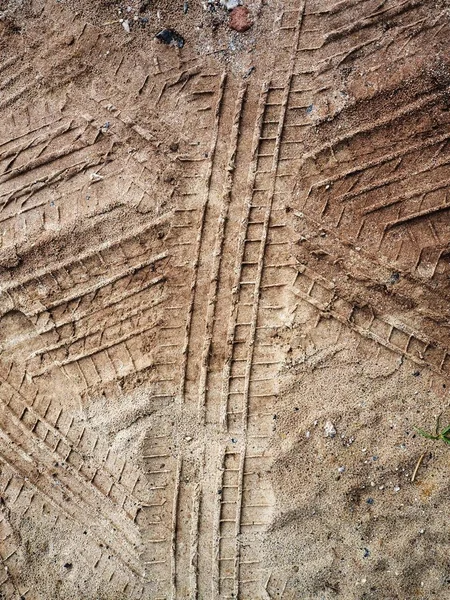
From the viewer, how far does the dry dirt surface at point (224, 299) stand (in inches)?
129

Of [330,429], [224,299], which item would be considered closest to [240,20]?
[224,299]

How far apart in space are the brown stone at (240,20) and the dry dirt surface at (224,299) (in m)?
0.03

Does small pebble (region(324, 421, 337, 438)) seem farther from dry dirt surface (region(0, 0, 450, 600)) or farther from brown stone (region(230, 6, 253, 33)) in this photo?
brown stone (region(230, 6, 253, 33))

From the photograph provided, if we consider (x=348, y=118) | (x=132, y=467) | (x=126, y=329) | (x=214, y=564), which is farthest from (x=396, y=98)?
(x=214, y=564)

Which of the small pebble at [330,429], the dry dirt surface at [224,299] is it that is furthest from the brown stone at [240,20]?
the small pebble at [330,429]

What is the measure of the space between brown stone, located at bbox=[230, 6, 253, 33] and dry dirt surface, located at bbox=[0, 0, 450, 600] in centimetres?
3

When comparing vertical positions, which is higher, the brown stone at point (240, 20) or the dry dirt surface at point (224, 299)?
the brown stone at point (240, 20)

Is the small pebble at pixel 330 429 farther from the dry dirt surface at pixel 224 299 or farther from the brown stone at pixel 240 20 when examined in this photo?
the brown stone at pixel 240 20

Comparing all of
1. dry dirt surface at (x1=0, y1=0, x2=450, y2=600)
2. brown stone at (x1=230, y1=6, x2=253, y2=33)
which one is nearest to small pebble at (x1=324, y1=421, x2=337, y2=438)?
dry dirt surface at (x1=0, y1=0, x2=450, y2=600)

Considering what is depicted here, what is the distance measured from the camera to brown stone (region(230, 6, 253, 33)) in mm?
3338

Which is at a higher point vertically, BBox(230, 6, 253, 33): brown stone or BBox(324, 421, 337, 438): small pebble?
BBox(230, 6, 253, 33): brown stone

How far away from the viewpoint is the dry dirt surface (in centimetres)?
327

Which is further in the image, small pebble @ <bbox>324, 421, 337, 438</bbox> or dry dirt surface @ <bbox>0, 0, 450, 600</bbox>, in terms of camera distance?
small pebble @ <bbox>324, 421, 337, 438</bbox>

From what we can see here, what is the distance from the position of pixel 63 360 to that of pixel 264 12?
8.07ft
